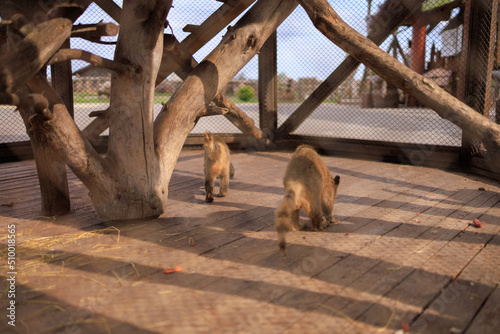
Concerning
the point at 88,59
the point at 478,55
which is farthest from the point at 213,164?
the point at 478,55

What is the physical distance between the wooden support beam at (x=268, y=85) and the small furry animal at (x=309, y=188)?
4.71 meters

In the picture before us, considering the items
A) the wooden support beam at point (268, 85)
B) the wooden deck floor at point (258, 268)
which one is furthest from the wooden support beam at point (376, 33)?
the wooden deck floor at point (258, 268)

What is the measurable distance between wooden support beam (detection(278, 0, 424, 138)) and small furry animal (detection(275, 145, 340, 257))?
3627 millimetres

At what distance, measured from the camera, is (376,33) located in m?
6.91

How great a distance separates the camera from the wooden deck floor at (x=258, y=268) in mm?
2488

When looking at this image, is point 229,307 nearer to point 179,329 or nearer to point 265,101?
point 179,329

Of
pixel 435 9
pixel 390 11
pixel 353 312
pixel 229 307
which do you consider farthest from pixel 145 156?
pixel 435 9

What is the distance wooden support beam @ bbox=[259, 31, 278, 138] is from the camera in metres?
8.67

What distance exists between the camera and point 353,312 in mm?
2547

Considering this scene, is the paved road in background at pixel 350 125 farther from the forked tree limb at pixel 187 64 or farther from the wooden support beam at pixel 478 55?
the forked tree limb at pixel 187 64

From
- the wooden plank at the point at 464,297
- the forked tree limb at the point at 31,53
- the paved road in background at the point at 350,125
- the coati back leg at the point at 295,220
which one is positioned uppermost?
the forked tree limb at the point at 31,53

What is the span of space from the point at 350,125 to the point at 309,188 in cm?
810

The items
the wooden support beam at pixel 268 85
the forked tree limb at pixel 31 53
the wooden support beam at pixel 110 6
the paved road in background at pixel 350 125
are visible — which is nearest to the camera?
the forked tree limb at pixel 31 53

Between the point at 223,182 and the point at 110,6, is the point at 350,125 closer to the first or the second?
the point at 223,182
